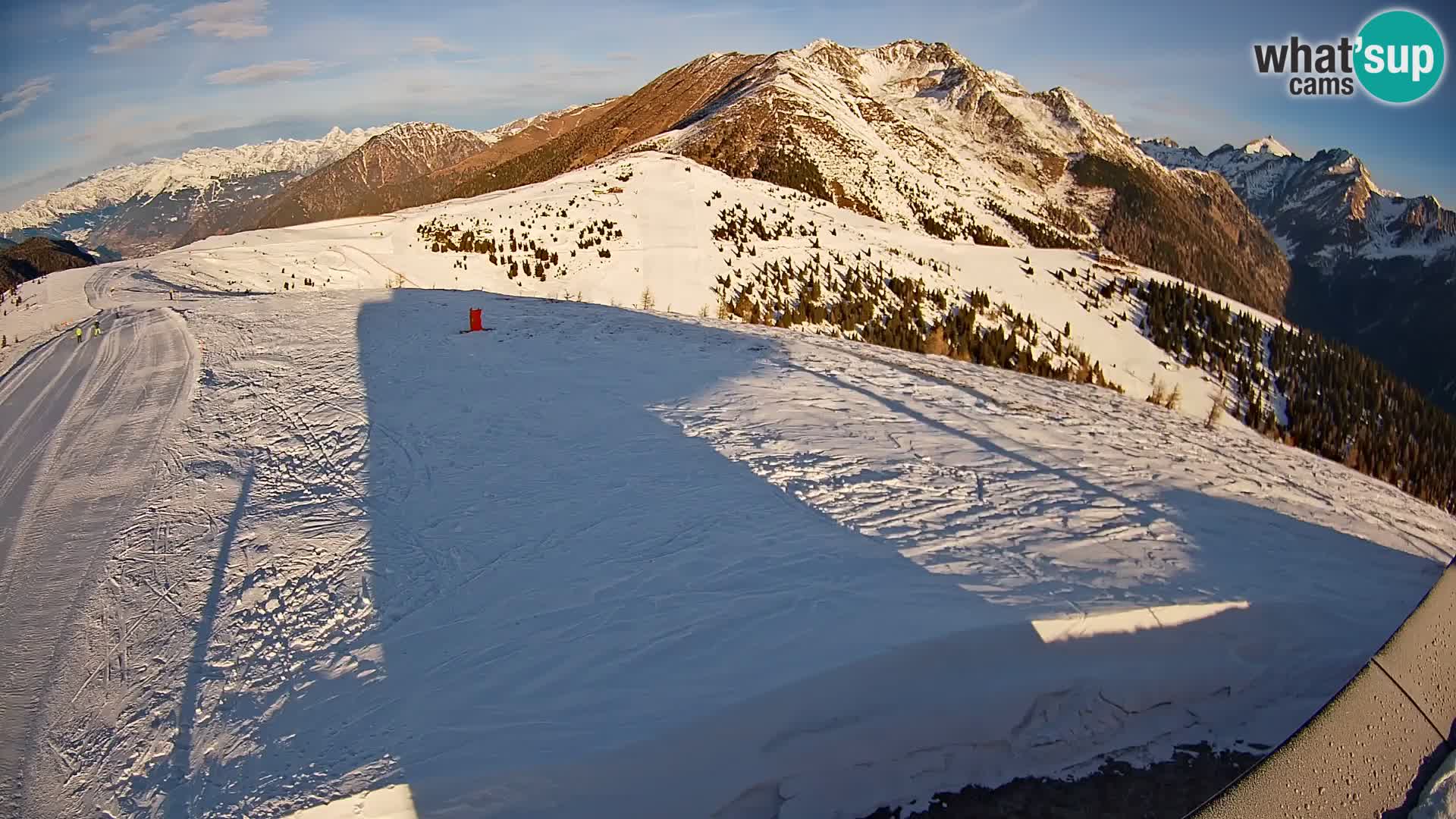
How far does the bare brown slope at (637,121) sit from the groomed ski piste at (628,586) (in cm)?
7948

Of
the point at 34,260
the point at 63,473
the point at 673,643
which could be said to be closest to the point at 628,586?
the point at 673,643

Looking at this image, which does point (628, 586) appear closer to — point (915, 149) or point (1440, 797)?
point (1440, 797)

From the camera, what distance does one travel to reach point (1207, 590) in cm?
555

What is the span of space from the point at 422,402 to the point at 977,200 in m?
87.3

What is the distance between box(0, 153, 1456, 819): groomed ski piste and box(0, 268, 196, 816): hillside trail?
46 mm

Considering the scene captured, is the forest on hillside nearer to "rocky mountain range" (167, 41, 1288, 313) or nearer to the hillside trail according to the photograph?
"rocky mountain range" (167, 41, 1288, 313)

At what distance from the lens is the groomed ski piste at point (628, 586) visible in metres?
4.10

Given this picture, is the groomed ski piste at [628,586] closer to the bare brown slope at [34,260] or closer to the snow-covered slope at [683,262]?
the snow-covered slope at [683,262]

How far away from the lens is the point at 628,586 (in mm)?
5488

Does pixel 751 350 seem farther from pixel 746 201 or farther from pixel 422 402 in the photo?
pixel 746 201

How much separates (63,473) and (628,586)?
23.2 ft

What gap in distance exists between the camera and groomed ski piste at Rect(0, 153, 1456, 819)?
13.5 feet

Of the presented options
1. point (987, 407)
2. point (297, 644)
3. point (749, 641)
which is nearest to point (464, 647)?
point (297, 644)

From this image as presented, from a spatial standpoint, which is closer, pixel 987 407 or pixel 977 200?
pixel 987 407
